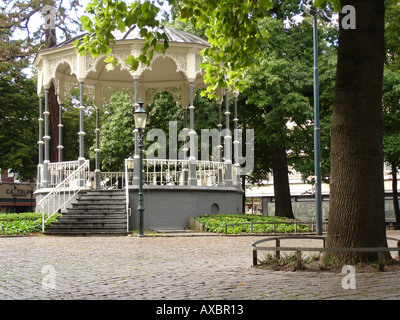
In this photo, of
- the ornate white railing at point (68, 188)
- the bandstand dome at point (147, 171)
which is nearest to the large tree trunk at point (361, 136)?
the bandstand dome at point (147, 171)

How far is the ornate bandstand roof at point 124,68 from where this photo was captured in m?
22.9

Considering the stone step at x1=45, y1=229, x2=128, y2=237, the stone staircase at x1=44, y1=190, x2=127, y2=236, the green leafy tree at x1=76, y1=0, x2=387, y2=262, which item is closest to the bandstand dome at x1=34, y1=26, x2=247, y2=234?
the stone staircase at x1=44, y1=190, x2=127, y2=236

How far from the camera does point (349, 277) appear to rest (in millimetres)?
8008

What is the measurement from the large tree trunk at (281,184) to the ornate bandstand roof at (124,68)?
220 inches

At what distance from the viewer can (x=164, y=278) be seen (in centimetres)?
868

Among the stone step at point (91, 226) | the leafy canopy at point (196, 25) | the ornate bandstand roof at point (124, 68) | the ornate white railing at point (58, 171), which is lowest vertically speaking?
the stone step at point (91, 226)

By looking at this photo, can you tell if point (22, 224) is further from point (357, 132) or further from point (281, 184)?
point (357, 132)

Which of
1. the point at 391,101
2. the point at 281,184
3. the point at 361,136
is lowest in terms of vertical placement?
the point at 281,184

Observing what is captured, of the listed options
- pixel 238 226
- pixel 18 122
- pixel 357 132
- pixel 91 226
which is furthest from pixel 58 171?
pixel 357 132

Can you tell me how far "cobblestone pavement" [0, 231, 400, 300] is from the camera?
705 cm

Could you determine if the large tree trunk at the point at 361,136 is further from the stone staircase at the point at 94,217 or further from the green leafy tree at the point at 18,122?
the green leafy tree at the point at 18,122

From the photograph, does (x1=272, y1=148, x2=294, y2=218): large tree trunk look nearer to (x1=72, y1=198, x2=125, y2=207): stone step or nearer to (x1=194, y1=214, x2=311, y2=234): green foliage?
(x1=194, y1=214, x2=311, y2=234): green foliage

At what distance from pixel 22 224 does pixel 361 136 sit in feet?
48.4
